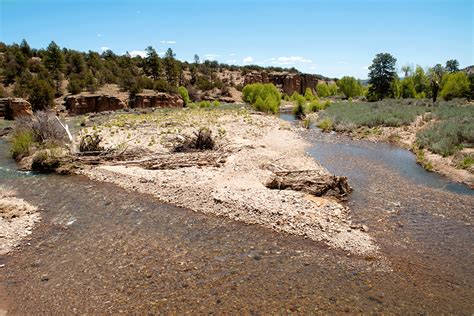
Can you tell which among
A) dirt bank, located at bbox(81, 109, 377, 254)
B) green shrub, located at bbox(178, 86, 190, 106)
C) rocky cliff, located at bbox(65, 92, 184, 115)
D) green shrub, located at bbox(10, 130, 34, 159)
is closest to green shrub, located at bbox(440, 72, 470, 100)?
dirt bank, located at bbox(81, 109, 377, 254)

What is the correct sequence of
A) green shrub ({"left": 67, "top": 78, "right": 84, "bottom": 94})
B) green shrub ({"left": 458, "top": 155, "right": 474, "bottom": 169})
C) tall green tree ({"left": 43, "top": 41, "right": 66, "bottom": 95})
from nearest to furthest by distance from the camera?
green shrub ({"left": 458, "top": 155, "right": 474, "bottom": 169}) < green shrub ({"left": 67, "top": 78, "right": 84, "bottom": 94}) < tall green tree ({"left": 43, "top": 41, "right": 66, "bottom": 95})

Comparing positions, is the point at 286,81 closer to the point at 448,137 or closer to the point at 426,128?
the point at 426,128

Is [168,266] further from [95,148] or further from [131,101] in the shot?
[131,101]

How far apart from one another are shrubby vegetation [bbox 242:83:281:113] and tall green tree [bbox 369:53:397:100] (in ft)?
68.3

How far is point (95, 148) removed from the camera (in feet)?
60.7

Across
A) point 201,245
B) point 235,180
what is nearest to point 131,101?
point 235,180

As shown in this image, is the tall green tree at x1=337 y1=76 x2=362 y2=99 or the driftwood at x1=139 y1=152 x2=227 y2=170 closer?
the driftwood at x1=139 y1=152 x2=227 y2=170

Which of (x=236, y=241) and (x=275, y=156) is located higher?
(x=275, y=156)

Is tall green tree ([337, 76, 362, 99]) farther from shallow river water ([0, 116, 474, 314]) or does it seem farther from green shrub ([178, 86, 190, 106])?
shallow river water ([0, 116, 474, 314])

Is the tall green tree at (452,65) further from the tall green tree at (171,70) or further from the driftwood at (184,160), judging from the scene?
the driftwood at (184,160)

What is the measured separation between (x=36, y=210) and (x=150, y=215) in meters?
4.18

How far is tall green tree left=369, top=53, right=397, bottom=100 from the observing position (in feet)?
193

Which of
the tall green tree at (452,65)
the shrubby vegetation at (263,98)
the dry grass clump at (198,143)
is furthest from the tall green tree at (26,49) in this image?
the tall green tree at (452,65)

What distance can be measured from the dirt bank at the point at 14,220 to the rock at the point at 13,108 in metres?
24.9
